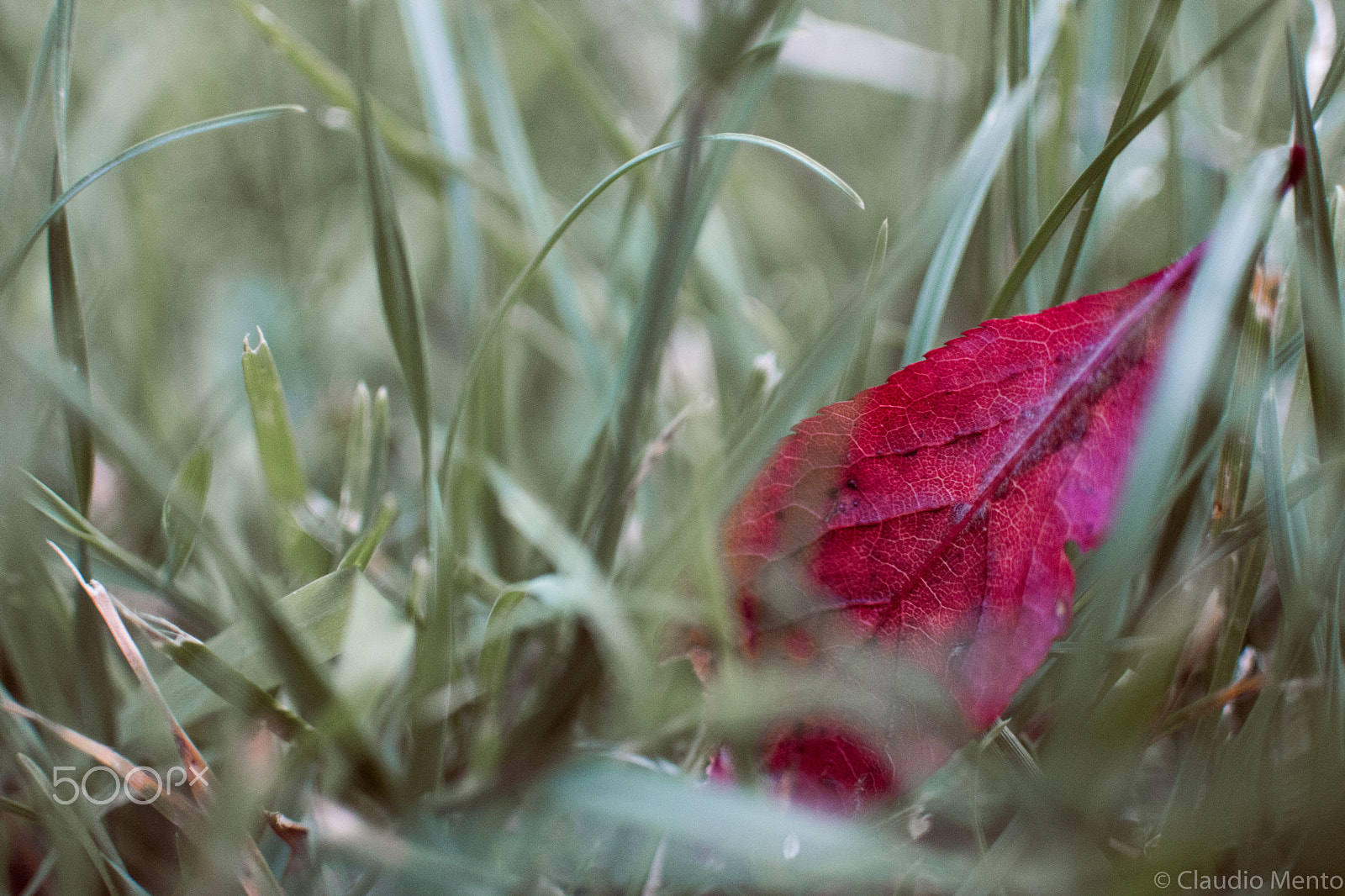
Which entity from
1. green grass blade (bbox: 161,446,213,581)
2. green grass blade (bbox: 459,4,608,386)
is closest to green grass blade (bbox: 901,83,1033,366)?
green grass blade (bbox: 459,4,608,386)

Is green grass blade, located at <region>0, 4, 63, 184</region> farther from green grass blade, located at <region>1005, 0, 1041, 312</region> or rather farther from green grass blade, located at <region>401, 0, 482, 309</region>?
green grass blade, located at <region>1005, 0, 1041, 312</region>

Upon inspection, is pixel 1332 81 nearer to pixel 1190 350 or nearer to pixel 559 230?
pixel 1190 350

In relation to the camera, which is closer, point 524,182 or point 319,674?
point 319,674

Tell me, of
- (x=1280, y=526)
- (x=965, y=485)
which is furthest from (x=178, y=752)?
(x=1280, y=526)

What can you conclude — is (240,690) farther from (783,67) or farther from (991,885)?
(783,67)

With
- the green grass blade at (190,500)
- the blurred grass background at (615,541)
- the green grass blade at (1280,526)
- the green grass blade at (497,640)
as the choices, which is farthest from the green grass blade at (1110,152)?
the green grass blade at (190,500)

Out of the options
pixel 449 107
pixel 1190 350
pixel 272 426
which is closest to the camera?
pixel 1190 350

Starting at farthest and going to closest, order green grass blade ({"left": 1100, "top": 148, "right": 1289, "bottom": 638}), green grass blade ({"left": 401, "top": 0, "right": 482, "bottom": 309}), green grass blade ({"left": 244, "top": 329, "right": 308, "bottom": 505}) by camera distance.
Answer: green grass blade ({"left": 401, "top": 0, "right": 482, "bottom": 309}) < green grass blade ({"left": 244, "top": 329, "right": 308, "bottom": 505}) < green grass blade ({"left": 1100, "top": 148, "right": 1289, "bottom": 638})

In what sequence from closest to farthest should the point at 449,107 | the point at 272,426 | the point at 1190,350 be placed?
the point at 1190,350 < the point at 272,426 < the point at 449,107
